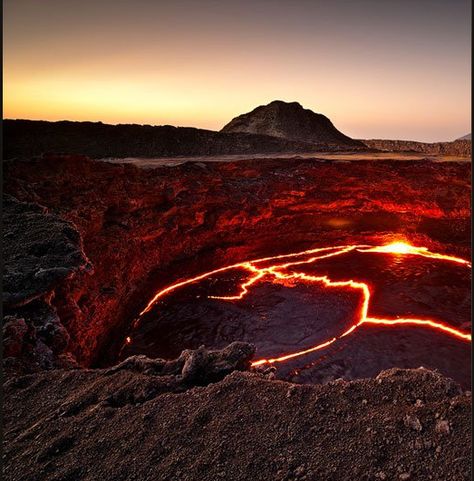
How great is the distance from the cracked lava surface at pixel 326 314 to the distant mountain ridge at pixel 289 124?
97.7 ft

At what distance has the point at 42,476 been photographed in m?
3.42

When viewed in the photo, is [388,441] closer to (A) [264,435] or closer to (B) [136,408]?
(A) [264,435]

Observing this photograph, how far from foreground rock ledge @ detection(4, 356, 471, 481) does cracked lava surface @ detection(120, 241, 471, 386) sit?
217 inches

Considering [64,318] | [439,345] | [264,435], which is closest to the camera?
[264,435]

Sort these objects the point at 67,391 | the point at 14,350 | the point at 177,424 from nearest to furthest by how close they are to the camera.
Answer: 1. the point at 177,424
2. the point at 67,391
3. the point at 14,350

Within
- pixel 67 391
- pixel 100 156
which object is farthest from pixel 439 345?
pixel 100 156

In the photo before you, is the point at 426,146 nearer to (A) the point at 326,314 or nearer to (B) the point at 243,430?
(A) the point at 326,314

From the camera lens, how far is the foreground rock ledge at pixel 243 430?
10.4 feet

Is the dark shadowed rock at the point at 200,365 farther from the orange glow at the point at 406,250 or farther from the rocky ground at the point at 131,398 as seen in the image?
the orange glow at the point at 406,250

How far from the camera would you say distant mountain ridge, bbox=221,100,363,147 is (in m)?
43.6

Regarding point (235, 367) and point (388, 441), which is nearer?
point (388, 441)

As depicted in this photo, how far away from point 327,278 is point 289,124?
111ft

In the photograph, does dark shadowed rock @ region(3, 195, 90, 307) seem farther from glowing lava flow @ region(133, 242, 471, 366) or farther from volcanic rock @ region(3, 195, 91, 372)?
glowing lava flow @ region(133, 242, 471, 366)

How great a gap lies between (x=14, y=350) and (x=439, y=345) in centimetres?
1051
